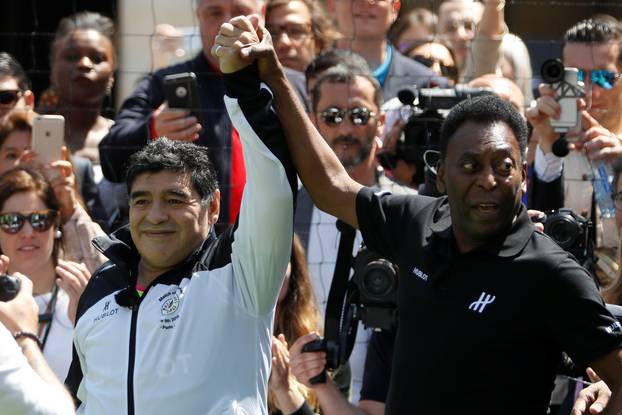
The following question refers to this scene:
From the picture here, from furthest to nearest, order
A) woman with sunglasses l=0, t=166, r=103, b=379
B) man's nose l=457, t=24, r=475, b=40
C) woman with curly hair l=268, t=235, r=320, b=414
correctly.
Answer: man's nose l=457, t=24, r=475, b=40, woman with sunglasses l=0, t=166, r=103, b=379, woman with curly hair l=268, t=235, r=320, b=414

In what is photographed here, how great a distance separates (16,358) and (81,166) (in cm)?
312

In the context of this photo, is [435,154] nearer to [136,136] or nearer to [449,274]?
[449,274]

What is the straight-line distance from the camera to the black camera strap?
4309 millimetres

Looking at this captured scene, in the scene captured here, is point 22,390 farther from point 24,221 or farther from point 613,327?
point 24,221

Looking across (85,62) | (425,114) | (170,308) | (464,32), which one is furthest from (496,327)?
(464,32)

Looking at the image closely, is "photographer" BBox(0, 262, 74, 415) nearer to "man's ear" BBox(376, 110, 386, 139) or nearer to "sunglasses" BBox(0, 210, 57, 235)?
"sunglasses" BBox(0, 210, 57, 235)

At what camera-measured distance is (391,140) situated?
5.37 metres

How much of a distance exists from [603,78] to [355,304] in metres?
1.75

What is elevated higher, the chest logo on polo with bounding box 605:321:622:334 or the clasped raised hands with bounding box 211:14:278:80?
the clasped raised hands with bounding box 211:14:278:80

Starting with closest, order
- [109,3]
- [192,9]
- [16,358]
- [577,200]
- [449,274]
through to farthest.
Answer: [16,358] → [449,274] → [577,200] → [192,9] → [109,3]

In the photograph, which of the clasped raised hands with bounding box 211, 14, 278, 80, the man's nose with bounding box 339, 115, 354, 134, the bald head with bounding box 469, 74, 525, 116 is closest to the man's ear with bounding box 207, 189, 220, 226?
the clasped raised hands with bounding box 211, 14, 278, 80

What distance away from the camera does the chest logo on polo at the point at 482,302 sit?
329 cm

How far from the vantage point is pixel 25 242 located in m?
5.08

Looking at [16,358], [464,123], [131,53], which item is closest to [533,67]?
[131,53]
